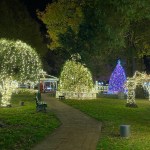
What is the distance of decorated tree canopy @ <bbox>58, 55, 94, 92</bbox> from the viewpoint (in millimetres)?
45500

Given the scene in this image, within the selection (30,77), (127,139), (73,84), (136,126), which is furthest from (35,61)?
(127,139)

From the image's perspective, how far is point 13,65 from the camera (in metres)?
31.5

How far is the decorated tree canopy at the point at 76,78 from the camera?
4550 centimetres

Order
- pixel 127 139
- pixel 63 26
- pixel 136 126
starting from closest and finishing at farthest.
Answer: pixel 127 139, pixel 136 126, pixel 63 26

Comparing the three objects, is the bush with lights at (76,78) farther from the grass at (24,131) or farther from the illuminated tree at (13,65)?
the grass at (24,131)

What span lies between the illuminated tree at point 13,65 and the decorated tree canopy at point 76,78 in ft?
38.2

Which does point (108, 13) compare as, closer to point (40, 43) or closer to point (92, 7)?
point (92, 7)

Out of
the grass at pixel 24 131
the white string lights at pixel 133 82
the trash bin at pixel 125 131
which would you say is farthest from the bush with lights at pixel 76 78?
the trash bin at pixel 125 131

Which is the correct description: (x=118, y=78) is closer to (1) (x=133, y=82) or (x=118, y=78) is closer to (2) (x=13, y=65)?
(1) (x=133, y=82)

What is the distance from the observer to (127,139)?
56.4 feet

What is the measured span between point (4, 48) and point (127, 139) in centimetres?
1718

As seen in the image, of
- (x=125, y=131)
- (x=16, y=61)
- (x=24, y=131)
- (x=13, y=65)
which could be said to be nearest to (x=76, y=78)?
(x=16, y=61)

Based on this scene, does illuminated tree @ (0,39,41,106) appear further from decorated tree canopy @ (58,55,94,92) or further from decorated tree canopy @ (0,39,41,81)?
decorated tree canopy @ (58,55,94,92)

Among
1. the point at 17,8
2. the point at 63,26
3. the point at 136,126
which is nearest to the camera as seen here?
the point at 136,126
